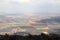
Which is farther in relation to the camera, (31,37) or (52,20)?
(52,20)

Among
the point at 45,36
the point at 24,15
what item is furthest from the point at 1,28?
the point at 45,36

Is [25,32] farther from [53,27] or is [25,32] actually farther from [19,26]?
[53,27]

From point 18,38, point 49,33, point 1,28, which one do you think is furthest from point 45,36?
point 1,28

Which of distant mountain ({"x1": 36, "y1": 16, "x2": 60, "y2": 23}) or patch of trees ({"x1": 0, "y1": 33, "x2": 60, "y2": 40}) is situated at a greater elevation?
distant mountain ({"x1": 36, "y1": 16, "x2": 60, "y2": 23})

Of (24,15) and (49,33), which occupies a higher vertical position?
(24,15)

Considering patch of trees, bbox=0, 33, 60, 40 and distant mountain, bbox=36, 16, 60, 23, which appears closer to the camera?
patch of trees, bbox=0, 33, 60, 40

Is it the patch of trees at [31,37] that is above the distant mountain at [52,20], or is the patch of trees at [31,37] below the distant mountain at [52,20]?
below

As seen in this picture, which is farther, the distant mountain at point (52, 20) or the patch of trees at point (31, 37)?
the distant mountain at point (52, 20)

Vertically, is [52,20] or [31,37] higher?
[52,20]

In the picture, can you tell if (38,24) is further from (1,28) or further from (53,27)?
(1,28)
